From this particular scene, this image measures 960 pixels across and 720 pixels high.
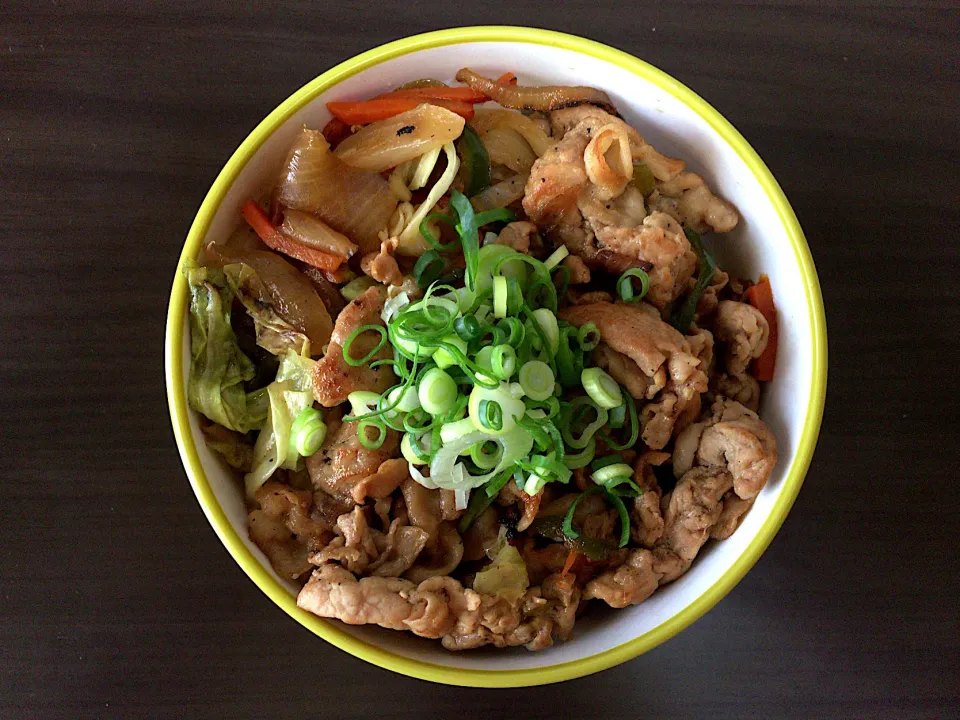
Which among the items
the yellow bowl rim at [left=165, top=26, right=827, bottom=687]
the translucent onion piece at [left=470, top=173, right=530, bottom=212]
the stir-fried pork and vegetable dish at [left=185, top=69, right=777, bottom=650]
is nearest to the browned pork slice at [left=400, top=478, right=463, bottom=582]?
the stir-fried pork and vegetable dish at [left=185, top=69, right=777, bottom=650]

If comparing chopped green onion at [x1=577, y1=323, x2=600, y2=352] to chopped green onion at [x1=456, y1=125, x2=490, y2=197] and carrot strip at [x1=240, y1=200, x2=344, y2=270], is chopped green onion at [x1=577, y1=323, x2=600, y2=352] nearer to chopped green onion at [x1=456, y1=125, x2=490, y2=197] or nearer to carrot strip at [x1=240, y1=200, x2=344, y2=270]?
chopped green onion at [x1=456, y1=125, x2=490, y2=197]

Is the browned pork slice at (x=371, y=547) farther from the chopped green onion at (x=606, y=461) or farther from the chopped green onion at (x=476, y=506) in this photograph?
the chopped green onion at (x=606, y=461)

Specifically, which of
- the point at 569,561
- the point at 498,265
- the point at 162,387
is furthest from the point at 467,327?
the point at 162,387

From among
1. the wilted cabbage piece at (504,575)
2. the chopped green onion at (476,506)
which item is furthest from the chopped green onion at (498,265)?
the wilted cabbage piece at (504,575)

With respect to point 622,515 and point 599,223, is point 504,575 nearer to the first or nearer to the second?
point 622,515

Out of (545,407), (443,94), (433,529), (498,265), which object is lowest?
(433,529)

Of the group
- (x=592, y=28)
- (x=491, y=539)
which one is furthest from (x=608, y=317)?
(x=592, y=28)
